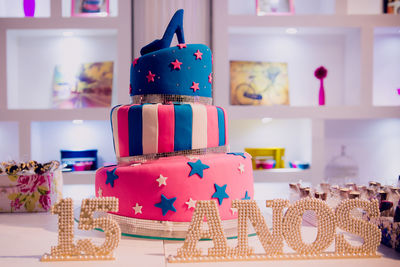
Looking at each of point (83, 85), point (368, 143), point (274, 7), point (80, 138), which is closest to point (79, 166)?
point (80, 138)

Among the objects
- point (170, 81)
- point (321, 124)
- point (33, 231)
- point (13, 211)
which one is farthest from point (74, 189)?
point (321, 124)

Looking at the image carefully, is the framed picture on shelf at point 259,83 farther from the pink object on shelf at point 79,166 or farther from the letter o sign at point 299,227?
the letter o sign at point 299,227

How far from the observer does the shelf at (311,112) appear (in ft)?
7.78

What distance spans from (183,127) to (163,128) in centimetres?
7

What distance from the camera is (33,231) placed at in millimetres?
1146

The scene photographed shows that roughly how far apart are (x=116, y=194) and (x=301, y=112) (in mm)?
1666

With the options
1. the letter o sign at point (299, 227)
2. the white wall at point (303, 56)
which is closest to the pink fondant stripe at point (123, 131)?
the letter o sign at point (299, 227)

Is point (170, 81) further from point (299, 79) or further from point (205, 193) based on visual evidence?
point (299, 79)

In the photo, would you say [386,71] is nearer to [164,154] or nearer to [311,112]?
[311,112]

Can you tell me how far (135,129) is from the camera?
1.13 metres

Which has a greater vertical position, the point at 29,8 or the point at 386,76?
the point at 29,8

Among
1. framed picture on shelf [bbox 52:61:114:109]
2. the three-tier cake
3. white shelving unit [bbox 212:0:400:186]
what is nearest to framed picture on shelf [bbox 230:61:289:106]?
white shelving unit [bbox 212:0:400:186]

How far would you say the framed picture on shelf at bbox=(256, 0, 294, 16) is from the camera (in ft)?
8.20

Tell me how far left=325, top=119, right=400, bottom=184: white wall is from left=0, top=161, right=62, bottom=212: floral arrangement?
6.96 ft
